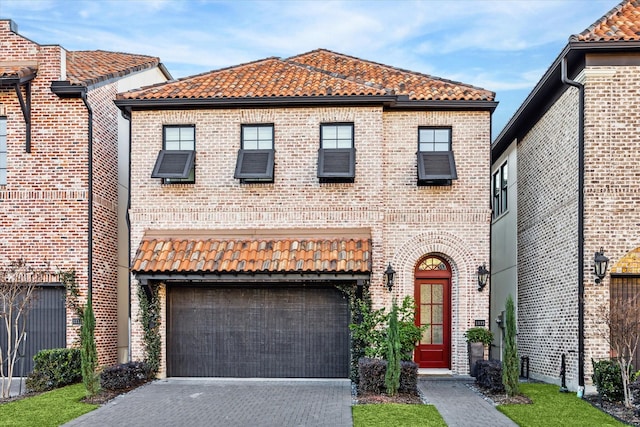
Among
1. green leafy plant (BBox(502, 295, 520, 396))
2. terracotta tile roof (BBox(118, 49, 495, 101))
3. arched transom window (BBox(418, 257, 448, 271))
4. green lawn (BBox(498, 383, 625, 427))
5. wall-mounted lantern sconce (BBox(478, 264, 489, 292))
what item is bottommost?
green lawn (BBox(498, 383, 625, 427))

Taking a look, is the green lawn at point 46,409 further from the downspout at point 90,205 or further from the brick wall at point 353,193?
the downspout at point 90,205

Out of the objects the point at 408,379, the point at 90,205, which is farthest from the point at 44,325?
the point at 408,379

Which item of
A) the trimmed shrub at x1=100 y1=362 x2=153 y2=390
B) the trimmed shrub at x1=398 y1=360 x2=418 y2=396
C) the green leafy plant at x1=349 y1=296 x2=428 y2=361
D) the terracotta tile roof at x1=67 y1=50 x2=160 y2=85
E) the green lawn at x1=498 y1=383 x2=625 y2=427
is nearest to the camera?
the green lawn at x1=498 y1=383 x2=625 y2=427

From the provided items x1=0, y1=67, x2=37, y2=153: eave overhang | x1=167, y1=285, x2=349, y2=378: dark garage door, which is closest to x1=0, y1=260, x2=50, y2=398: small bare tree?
x1=0, y1=67, x2=37, y2=153: eave overhang

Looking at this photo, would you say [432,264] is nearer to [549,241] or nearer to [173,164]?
[549,241]

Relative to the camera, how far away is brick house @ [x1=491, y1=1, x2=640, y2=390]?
13.4m

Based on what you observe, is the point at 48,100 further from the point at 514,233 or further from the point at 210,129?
the point at 514,233

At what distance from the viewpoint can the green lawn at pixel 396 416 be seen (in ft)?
35.1

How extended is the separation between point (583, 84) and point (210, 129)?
334 inches

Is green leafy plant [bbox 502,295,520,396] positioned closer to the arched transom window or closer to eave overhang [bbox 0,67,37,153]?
the arched transom window

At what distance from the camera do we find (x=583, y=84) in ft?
45.1

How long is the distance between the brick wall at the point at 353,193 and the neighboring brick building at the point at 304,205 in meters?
0.03

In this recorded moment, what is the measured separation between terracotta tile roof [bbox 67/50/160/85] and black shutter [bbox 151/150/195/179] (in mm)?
2555

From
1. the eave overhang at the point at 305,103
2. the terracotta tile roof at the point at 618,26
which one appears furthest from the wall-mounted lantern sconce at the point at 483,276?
the terracotta tile roof at the point at 618,26
